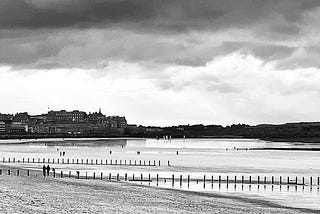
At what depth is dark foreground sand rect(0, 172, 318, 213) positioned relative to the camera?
3878cm

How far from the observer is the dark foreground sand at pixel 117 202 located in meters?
38.8

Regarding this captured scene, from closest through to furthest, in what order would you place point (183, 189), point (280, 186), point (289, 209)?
point (289, 209)
point (183, 189)
point (280, 186)

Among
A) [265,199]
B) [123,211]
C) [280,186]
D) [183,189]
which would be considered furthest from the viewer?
[280,186]

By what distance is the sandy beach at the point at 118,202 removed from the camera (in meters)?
38.8

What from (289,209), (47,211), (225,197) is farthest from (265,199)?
(47,211)

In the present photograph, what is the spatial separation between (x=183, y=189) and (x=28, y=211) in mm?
30440

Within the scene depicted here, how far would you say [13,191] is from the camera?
45.6 m

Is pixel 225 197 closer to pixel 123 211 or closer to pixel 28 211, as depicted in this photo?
pixel 123 211

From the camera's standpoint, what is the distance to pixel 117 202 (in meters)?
46.0

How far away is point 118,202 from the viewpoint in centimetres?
4606

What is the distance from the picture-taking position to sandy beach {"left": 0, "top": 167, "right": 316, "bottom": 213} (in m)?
38.8

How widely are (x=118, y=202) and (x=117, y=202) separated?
0.31 feet

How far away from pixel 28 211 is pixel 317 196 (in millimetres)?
32808

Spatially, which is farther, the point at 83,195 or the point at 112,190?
the point at 112,190
